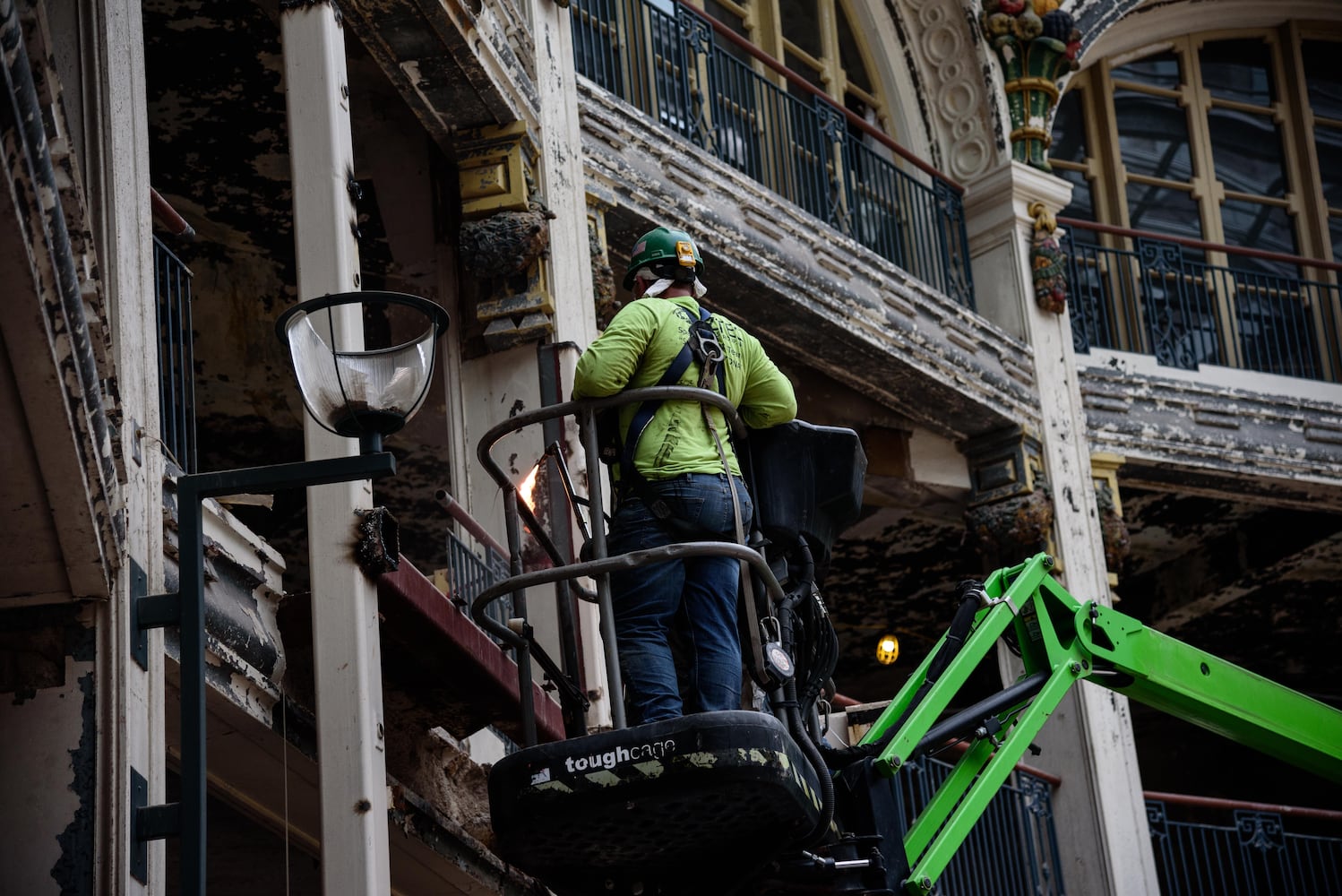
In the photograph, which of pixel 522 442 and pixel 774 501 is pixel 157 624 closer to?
pixel 774 501

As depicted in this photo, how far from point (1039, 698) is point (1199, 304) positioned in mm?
6998

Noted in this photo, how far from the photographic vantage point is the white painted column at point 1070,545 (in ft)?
40.1

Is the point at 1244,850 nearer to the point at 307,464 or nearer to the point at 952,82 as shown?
the point at 952,82

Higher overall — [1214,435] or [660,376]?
[1214,435]

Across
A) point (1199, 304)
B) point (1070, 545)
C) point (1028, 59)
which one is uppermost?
point (1028, 59)

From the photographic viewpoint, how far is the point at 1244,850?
12.4 meters

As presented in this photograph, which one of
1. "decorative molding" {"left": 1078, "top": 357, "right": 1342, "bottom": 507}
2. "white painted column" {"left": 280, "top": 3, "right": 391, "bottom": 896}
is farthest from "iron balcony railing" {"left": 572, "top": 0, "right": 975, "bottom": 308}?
Result: "white painted column" {"left": 280, "top": 3, "right": 391, "bottom": 896}

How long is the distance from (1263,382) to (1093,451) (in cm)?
180

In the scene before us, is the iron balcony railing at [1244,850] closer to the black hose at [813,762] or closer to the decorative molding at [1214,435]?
the decorative molding at [1214,435]

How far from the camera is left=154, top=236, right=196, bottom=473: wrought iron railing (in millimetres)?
6723

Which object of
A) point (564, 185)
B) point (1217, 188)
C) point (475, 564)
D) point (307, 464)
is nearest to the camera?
point (307, 464)

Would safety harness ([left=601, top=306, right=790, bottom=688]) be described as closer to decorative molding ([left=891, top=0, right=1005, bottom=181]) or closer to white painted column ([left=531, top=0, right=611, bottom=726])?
white painted column ([left=531, top=0, right=611, bottom=726])

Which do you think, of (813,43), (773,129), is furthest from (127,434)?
(813,43)

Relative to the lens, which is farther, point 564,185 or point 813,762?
point 564,185
